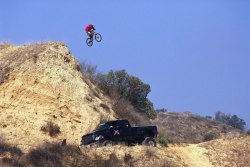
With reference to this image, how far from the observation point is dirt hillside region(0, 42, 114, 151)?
36.2 m

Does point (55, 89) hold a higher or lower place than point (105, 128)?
higher

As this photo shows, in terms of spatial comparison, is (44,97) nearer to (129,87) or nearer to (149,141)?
(149,141)

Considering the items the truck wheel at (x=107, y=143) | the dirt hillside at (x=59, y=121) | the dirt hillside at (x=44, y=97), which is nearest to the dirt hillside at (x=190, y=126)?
the dirt hillside at (x=59, y=121)

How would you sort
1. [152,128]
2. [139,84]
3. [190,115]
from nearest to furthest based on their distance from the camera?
[152,128]
[139,84]
[190,115]

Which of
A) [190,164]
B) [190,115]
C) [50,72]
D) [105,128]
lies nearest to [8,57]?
[50,72]

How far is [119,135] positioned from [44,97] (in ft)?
27.3

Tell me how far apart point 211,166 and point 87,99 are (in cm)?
1098

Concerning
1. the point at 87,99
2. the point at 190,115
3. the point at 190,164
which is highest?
the point at 190,115

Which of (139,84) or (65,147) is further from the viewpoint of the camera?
(139,84)

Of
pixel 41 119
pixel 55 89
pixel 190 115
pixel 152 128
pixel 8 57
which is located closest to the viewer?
pixel 152 128

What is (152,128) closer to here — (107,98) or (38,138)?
(38,138)

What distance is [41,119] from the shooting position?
37188 mm

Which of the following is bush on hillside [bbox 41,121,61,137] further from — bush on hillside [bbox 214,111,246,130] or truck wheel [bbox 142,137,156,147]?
bush on hillside [bbox 214,111,246,130]

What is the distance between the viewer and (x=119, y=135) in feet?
110
